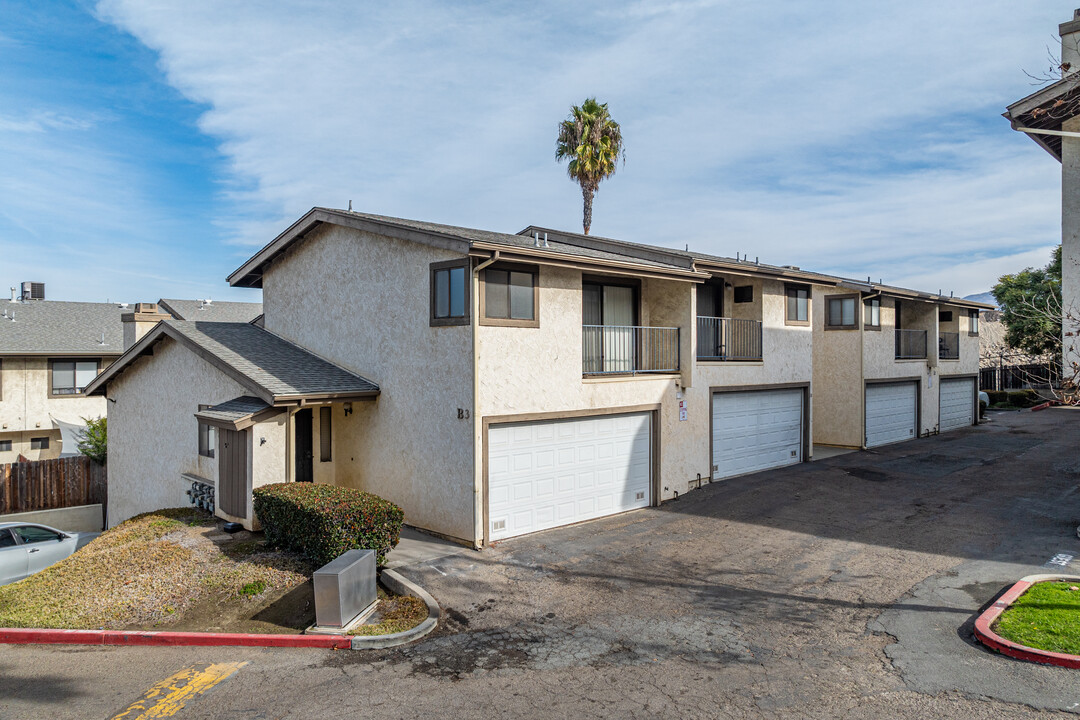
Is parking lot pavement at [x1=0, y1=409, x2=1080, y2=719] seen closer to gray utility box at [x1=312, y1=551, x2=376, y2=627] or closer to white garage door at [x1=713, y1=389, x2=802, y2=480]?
gray utility box at [x1=312, y1=551, x2=376, y2=627]

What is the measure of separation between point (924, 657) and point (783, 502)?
7933 mm

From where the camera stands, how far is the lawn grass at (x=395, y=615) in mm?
8281

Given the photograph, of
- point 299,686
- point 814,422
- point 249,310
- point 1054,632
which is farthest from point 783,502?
point 249,310

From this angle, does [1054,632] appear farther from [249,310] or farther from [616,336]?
[249,310]

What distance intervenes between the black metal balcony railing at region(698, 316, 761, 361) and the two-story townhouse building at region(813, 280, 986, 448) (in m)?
5.73

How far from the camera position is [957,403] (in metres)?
28.7

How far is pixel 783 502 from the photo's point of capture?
15.1m

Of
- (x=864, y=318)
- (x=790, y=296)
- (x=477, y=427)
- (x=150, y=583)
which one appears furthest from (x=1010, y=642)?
(x=864, y=318)

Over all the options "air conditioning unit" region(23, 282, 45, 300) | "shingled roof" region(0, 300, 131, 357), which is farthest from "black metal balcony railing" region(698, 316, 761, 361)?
"air conditioning unit" region(23, 282, 45, 300)

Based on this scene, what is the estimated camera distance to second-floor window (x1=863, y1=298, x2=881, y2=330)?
22828mm

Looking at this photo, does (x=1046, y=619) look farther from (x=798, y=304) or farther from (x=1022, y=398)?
(x=1022, y=398)

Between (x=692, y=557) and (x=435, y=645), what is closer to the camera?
(x=435, y=645)

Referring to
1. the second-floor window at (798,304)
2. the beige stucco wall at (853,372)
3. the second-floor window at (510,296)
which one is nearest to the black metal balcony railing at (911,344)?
the beige stucco wall at (853,372)

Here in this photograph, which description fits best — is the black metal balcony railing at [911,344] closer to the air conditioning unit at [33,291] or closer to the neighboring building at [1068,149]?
the neighboring building at [1068,149]
